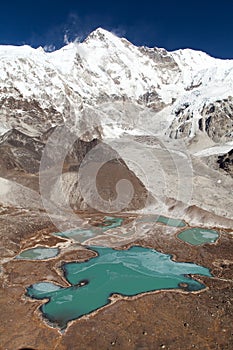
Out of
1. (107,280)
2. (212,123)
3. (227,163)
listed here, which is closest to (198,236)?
(107,280)

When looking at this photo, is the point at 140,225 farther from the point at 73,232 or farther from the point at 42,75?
the point at 42,75

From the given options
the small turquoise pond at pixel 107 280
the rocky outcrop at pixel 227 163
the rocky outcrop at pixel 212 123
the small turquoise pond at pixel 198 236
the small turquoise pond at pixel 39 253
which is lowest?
the small turquoise pond at pixel 107 280

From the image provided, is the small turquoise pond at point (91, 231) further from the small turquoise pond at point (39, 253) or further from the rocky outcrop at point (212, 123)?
the rocky outcrop at point (212, 123)

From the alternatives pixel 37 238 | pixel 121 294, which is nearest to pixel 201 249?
pixel 121 294

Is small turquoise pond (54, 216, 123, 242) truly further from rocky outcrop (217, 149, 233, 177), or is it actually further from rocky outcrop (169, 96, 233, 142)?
rocky outcrop (169, 96, 233, 142)

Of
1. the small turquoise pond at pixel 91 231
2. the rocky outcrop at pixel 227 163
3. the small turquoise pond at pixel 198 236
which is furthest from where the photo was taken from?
the rocky outcrop at pixel 227 163

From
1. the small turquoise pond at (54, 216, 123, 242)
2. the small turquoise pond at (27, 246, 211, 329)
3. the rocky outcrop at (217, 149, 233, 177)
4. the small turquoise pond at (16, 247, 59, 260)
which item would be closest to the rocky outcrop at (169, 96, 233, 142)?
the rocky outcrop at (217, 149, 233, 177)

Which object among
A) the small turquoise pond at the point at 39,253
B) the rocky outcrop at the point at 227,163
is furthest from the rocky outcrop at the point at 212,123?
the small turquoise pond at the point at 39,253
